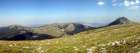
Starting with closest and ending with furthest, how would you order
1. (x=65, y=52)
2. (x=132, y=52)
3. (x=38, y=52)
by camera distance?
1. (x=132, y=52)
2. (x=65, y=52)
3. (x=38, y=52)

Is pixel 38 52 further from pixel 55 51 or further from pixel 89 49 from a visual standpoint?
pixel 89 49

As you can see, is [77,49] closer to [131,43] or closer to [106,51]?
[106,51]

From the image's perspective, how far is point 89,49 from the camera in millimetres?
49688

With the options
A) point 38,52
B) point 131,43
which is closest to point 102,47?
point 131,43

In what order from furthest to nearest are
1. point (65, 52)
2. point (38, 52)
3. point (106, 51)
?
point (38, 52) < point (65, 52) < point (106, 51)

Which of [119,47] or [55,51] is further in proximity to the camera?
[55,51]

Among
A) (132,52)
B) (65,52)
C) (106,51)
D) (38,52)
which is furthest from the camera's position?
(38,52)

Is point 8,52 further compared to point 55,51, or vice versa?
point 8,52

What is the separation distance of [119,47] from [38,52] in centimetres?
1777

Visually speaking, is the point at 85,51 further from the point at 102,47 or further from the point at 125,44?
the point at 125,44

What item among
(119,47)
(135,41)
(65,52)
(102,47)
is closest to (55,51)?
(65,52)

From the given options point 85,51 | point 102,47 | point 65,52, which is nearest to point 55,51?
point 65,52

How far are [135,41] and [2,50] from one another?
29.6 meters

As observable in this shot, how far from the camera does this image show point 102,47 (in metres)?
49.1
